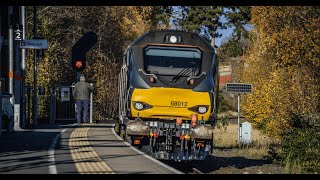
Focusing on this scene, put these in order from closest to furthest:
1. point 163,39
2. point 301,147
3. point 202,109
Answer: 1. point 202,109
2. point 163,39
3. point 301,147

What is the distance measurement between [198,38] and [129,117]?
308cm

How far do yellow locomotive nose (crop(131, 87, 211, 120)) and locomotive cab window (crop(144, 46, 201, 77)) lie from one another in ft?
2.01

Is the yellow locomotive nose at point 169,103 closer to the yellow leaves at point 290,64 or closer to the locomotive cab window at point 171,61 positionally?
the locomotive cab window at point 171,61

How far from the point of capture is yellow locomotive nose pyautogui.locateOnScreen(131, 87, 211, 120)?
16938mm

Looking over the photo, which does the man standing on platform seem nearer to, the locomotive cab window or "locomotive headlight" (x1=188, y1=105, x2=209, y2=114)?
the locomotive cab window

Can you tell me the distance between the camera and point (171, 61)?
57.2ft

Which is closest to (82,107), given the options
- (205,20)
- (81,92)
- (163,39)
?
(81,92)

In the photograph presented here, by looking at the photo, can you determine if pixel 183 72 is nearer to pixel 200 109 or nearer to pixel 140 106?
pixel 200 109

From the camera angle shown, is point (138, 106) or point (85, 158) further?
point (138, 106)

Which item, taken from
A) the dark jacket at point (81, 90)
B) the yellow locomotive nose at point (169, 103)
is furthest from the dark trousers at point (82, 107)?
the yellow locomotive nose at point (169, 103)

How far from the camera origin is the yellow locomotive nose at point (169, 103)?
16938 millimetres

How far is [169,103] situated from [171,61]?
4.17ft

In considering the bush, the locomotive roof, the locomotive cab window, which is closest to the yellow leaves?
the bush

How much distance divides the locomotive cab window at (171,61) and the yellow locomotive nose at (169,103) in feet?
2.01
